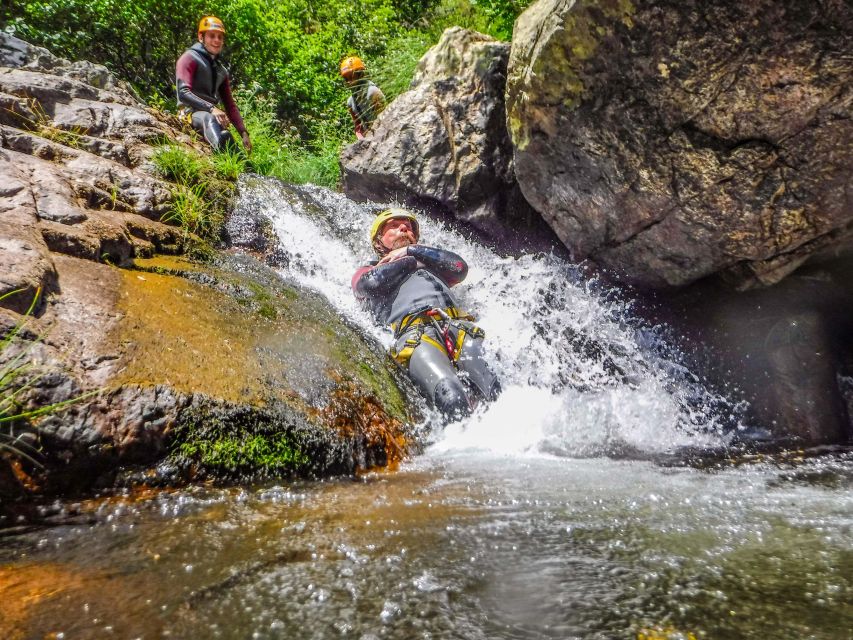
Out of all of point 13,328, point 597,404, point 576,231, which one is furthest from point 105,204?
point 597,404

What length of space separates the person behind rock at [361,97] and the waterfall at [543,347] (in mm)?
2253

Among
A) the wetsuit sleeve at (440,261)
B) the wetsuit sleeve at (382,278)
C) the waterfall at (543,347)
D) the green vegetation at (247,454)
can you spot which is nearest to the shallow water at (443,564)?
the green vegetation at (247,454)

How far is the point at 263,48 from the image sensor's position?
10.6m

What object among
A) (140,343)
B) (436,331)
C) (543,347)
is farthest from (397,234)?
(140,343)

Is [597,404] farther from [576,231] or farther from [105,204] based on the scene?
[105,204]

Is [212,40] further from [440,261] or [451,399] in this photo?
[451,399]

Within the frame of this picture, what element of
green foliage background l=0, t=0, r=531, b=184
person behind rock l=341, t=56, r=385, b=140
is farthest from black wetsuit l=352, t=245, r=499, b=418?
person behind rock l=341, t=56, r=385, b=140

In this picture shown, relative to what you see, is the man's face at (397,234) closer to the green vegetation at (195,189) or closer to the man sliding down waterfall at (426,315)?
the man sliding down waterfall at (426,315)

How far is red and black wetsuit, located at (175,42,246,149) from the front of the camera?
22.6 ft

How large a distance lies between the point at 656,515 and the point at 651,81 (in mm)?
2833

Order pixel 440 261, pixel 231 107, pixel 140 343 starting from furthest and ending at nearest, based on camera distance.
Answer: pixel 231 107 < pixel 440 261 < pixel 140 343

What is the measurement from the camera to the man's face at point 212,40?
279 inches

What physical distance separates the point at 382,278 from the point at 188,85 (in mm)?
4376

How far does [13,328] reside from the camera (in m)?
2.28
